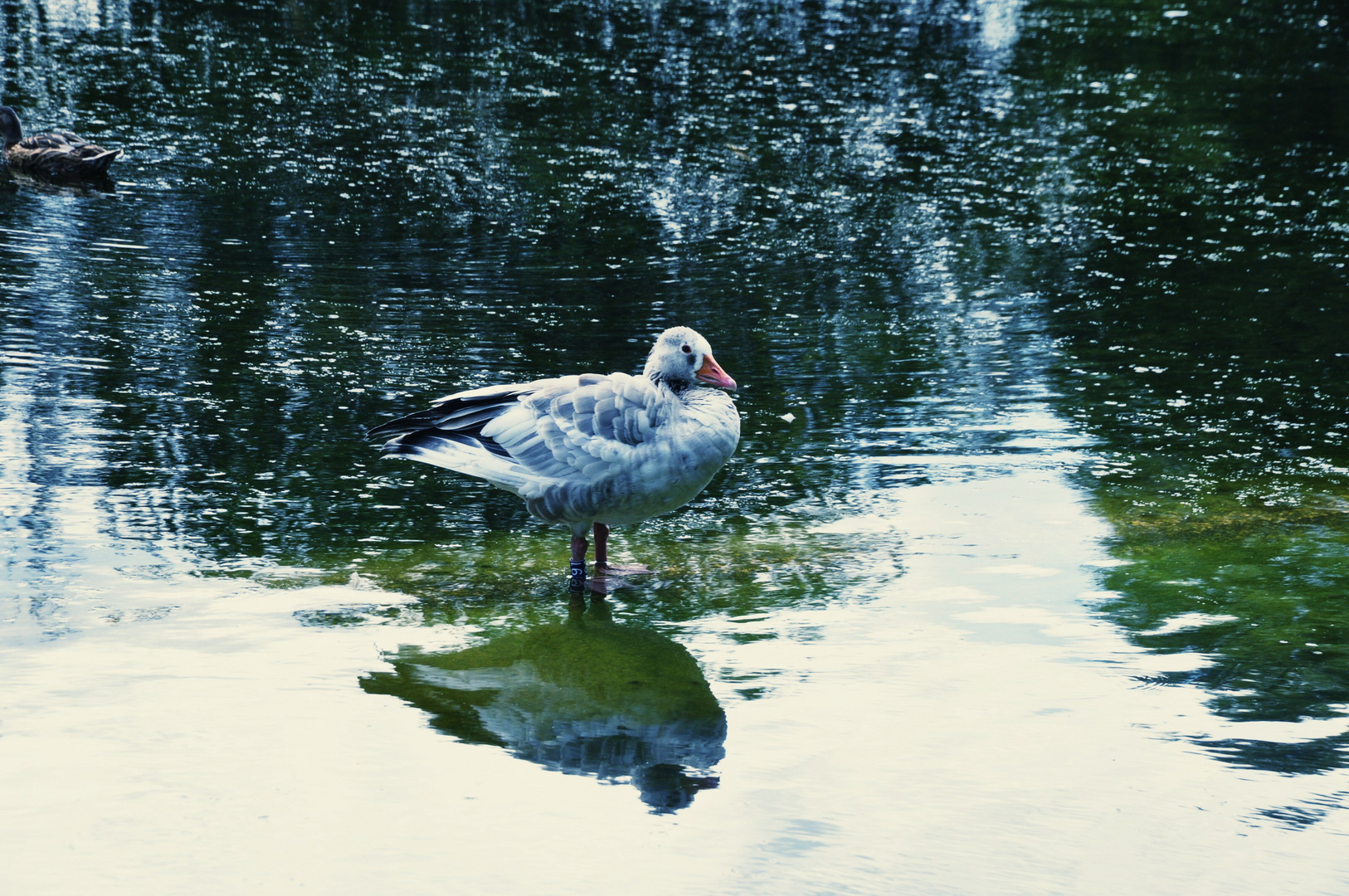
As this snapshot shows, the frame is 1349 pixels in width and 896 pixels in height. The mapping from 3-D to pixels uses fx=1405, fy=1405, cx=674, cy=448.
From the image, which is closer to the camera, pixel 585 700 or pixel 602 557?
pixel 585 700

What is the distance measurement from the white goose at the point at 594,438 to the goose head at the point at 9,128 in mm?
10508

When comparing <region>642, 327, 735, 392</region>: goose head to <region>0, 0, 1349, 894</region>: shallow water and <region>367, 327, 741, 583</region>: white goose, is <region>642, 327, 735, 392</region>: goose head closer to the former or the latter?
<region>367, 327, 741, 583</region>: white goose

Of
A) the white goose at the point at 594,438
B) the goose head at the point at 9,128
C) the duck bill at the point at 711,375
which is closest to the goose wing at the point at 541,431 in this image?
the white goose at the point at 594,438

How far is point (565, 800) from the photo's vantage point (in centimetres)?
480

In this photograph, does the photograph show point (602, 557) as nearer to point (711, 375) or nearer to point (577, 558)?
point (577, 558)

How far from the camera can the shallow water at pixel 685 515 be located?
15.5ft

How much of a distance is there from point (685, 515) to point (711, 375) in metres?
1.35

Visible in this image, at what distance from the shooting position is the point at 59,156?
13844 mm

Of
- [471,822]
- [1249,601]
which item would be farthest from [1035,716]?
[471,822]

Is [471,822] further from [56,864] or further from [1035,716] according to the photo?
[1035,716]

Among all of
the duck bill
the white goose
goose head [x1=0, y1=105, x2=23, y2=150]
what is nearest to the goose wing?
the white goose

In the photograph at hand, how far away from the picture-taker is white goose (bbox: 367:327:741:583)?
6340 mm

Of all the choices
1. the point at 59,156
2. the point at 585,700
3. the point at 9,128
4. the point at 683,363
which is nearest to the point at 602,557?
the point at 683,363

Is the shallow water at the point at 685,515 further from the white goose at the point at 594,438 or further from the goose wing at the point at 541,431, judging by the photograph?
the goose wing at the point at 541,431
